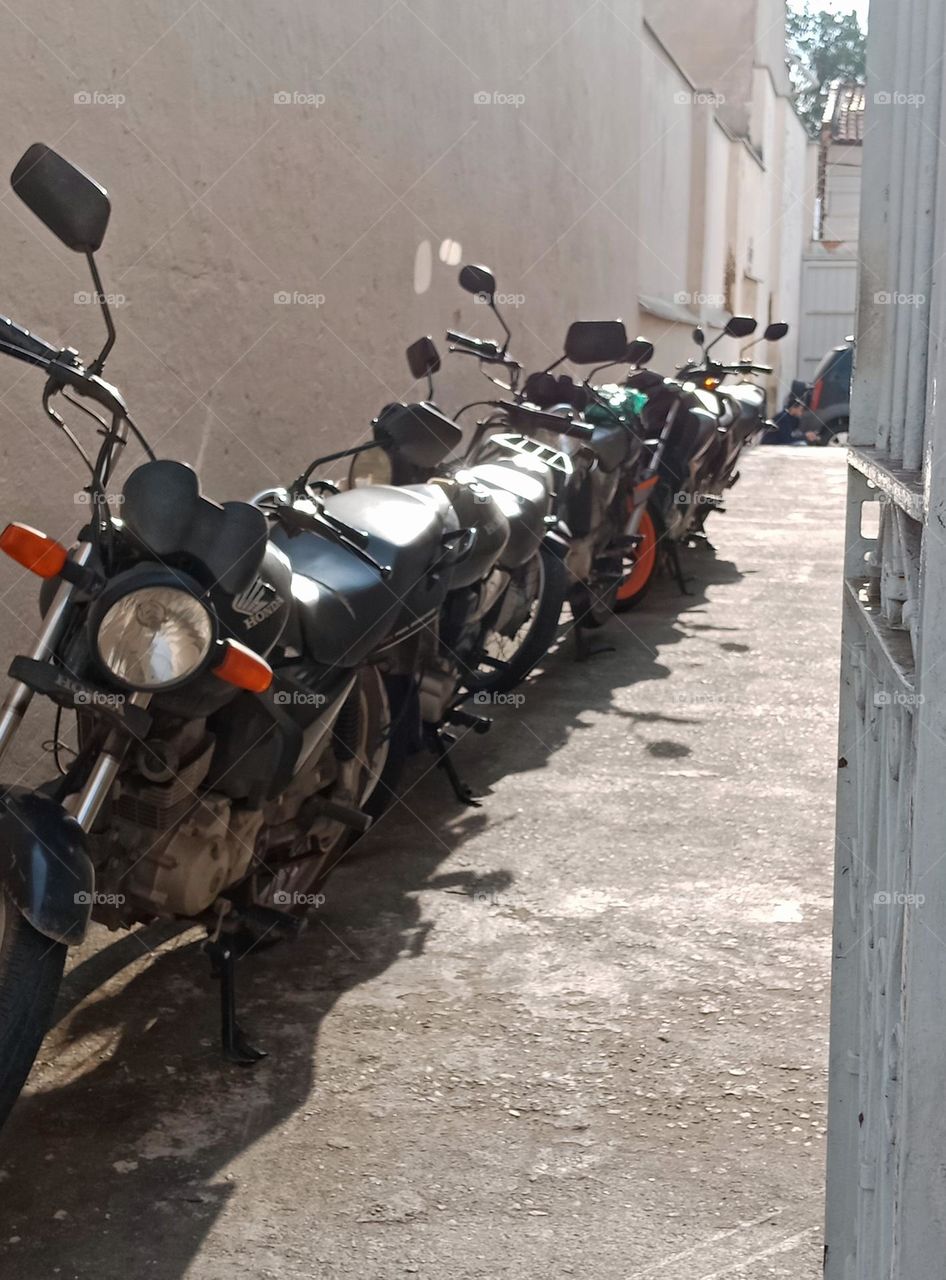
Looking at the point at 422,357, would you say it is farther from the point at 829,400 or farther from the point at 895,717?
the point at 829,400

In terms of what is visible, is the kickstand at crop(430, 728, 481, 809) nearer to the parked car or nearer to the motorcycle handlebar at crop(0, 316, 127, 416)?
the motorcycle handlebar at crop(0, 316, 127, 416)

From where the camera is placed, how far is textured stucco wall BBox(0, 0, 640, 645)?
160 inches

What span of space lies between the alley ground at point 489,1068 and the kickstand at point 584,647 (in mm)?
1727

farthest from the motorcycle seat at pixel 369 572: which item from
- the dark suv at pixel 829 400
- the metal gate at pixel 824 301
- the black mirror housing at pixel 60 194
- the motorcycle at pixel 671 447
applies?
the metal gate at pixel 824 301

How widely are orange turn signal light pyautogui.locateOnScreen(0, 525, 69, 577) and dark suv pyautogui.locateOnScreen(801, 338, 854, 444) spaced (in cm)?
1866

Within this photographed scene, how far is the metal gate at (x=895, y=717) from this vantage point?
4.20 feet

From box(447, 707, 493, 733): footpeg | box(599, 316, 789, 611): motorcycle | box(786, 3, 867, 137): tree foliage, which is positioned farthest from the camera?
box(786, 3, 867, 137): tree foliage

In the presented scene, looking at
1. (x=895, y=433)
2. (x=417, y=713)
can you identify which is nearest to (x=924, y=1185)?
(x=895, y=433)

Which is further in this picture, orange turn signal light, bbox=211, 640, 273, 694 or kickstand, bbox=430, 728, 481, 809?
kickstand, bbox=430, 728, 481, 809

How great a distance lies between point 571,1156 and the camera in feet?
8.73

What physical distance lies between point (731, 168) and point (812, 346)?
34.3 feet

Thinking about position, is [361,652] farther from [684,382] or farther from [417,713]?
[684,382]

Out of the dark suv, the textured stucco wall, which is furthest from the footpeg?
the dark suv

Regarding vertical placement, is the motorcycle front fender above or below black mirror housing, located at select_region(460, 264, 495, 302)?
below
